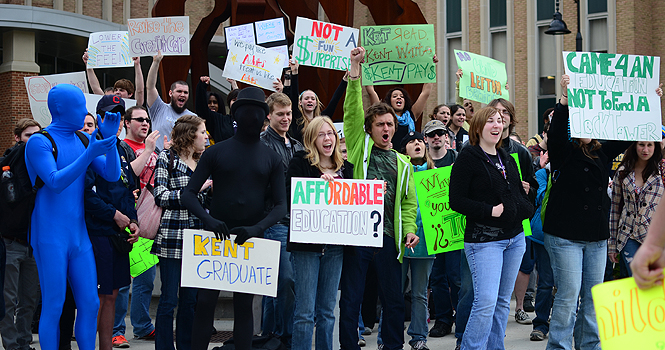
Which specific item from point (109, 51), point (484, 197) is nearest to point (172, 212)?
point (484, 197)

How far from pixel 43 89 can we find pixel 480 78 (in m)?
6.06

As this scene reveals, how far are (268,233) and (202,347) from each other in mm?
1215

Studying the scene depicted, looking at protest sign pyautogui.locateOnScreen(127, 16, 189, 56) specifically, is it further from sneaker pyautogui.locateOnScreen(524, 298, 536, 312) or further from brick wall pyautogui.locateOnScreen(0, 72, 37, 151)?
brick wall pyautogui.locateOnScreen(0, 72, 37, 151)

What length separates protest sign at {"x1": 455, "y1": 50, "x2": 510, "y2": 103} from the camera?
894cm

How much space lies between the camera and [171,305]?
218 inches

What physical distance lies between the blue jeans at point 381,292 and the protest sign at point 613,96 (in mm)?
1739

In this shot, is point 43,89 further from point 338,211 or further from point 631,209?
point 631,209

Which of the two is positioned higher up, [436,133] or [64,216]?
[436,133]

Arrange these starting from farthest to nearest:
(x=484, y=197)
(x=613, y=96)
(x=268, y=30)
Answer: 1. (x=268, y=30)
2. (x=613, y=96)
3. (x=484, y=197)

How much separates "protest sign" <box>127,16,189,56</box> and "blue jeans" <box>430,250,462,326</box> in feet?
14.1

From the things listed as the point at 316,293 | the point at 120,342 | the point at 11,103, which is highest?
the point at 11,103

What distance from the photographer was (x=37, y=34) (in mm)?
20625

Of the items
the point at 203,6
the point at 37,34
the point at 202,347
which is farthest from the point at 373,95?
the point at 203,6

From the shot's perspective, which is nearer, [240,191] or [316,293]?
[240,191]
